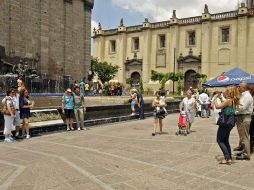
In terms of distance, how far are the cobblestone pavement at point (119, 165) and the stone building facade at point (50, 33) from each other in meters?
13.2

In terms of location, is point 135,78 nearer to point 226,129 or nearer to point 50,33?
point 50,33

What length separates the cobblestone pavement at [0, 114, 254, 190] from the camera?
5.62 metres

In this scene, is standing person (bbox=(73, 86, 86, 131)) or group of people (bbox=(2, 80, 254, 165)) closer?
group of people (bbox=(2, 80, 254, 165))

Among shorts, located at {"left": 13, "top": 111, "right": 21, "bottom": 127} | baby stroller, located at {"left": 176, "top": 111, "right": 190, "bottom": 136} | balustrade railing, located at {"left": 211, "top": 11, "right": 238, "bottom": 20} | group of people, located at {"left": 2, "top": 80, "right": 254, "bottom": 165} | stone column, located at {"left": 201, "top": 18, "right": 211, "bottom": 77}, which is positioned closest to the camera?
group of people, located at {"left": 2, "top": 80, "right": 254, "bottom": 165}

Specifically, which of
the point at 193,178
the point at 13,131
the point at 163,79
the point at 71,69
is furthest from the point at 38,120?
the point at 163,79

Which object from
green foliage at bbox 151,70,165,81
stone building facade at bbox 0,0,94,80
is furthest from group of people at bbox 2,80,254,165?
green foliage at bbox 151,70,165,81

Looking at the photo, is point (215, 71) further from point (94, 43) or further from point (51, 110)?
point (51, 110)

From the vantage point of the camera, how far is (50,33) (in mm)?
24719

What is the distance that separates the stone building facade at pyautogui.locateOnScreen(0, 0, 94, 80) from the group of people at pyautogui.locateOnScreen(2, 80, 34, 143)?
11.4 metres

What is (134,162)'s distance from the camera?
285 inches

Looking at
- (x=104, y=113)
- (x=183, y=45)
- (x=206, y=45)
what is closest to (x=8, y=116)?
(x=104, y=113)

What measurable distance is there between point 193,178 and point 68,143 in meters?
4.69

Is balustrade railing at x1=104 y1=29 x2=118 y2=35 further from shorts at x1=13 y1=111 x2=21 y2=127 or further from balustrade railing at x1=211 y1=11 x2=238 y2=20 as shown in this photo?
shorts at x1=13 y1=111 x2=21 y2=127

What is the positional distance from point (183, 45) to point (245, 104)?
43298 millimetres
